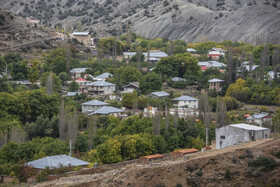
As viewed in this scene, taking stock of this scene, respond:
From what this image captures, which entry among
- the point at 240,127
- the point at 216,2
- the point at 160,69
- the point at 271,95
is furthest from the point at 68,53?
the point at 216,2

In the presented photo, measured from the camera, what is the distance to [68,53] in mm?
73562

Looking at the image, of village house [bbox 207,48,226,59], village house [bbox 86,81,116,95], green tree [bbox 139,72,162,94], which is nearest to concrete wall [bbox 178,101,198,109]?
green tree [bbox 139,72,162,94]

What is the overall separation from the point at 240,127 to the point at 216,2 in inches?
4817

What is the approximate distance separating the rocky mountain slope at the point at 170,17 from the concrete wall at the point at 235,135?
65.6 metres

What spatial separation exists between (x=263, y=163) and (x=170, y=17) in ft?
376

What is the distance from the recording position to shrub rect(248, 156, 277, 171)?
25406 millimetres

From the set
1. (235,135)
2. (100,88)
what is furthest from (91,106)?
(235,135)

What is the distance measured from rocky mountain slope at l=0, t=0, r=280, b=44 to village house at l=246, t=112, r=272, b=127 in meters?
52.9

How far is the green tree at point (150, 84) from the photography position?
214 feet

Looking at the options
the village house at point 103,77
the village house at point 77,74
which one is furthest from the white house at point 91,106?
the village house at point 77,74

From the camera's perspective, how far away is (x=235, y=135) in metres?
41.9

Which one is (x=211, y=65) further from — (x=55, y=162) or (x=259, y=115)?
(x=55, y=162)

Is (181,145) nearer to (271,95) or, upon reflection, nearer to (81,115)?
(81,115)

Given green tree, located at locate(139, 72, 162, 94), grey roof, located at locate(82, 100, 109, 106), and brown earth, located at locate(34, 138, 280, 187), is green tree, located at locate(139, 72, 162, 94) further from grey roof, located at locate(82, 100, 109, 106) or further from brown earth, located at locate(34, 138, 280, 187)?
brown earth, located at locate(34, 138, 280, 187)
